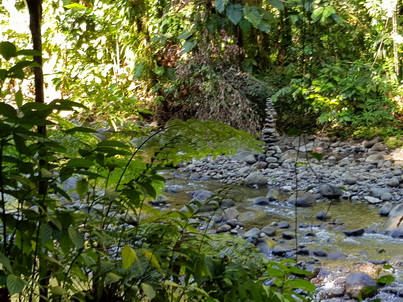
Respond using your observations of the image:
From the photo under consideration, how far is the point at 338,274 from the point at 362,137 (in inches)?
161

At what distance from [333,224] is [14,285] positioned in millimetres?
3605

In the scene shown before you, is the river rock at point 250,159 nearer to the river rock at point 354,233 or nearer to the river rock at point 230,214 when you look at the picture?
the river rock at point 230,214

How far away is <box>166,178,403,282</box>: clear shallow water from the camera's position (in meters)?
3.43

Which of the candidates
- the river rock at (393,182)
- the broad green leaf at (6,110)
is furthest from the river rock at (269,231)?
the broad green leaf at (6,110)

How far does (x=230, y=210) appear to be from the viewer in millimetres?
4320

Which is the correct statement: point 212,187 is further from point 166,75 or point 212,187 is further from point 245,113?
point 166,75

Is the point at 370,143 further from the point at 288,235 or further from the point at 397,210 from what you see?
the point at 288,235

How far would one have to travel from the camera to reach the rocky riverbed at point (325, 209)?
3.13 metres

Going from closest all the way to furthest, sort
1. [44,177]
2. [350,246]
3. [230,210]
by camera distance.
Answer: [44,177] → [350,246] → [230,210]

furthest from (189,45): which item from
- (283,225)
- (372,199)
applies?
(283,225)

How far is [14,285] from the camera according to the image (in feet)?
2.33

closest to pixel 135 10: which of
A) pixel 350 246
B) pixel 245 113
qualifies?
pixel 245 113

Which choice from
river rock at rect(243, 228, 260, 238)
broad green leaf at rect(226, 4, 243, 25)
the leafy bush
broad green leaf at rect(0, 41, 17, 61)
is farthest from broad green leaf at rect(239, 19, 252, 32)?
broad green leaf at rect(0, 41, 17, 61)

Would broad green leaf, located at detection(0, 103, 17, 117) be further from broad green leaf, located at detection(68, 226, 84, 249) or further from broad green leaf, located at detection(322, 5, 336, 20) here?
broad green leaf, located at detection(322, 5, 336, 20)
